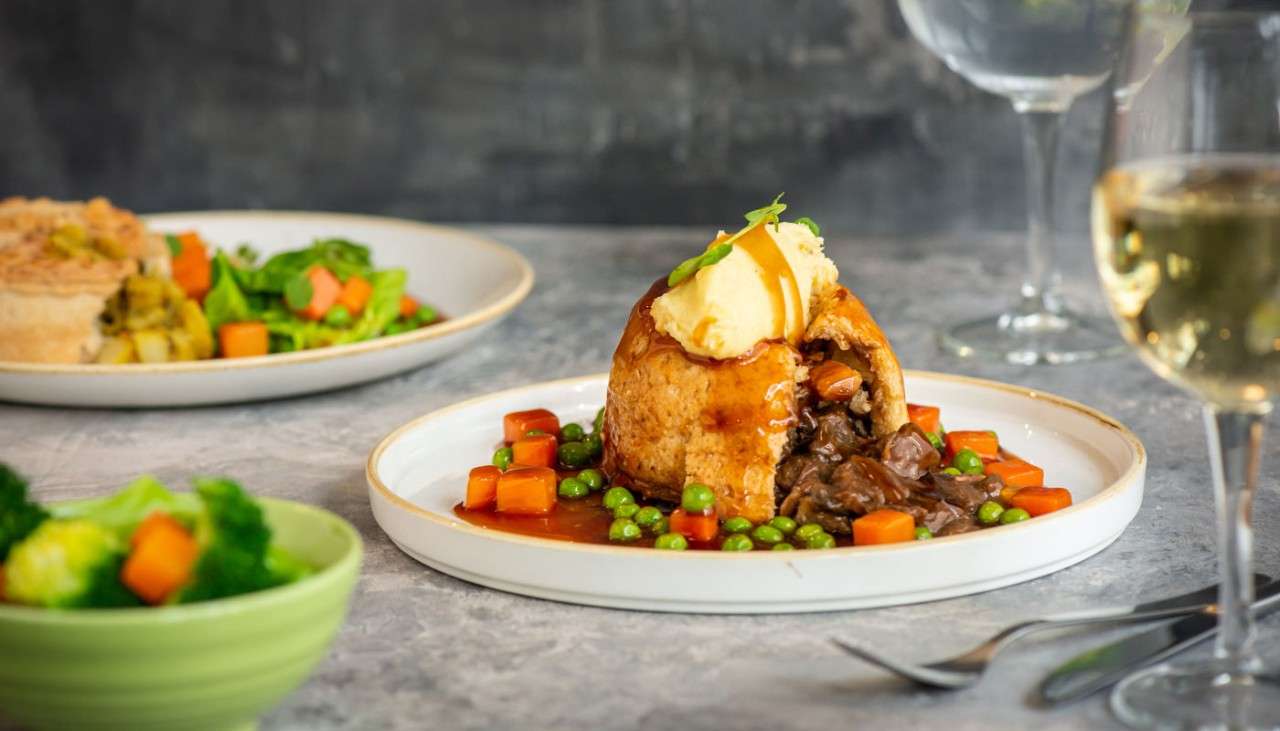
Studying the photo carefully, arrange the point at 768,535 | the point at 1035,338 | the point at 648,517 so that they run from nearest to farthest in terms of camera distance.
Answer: the point at 768,535 → the point at 648,517 → the point at 1035,338

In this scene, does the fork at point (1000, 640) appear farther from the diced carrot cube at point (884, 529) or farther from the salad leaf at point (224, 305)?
the salad leaf at point (224, 305)

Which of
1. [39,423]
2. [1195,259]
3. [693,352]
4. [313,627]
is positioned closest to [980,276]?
[693,352]

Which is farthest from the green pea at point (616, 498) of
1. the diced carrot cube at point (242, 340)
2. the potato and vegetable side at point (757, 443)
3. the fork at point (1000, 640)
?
the diced carrot cube at point (242, 340)

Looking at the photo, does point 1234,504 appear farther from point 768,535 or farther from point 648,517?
point 648,517

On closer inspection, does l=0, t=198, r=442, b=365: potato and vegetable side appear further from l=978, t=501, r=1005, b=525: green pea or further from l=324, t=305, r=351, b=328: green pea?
l=978, t=501, r=1005, b=525: green pea

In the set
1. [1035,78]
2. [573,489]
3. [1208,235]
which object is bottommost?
[573,489]

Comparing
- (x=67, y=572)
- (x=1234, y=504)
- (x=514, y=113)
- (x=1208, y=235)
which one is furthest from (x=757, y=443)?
(x=514, y=113)

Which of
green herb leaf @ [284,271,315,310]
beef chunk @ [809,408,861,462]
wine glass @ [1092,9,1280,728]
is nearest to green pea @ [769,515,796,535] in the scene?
beef chunk @ [809,408,861,462]
